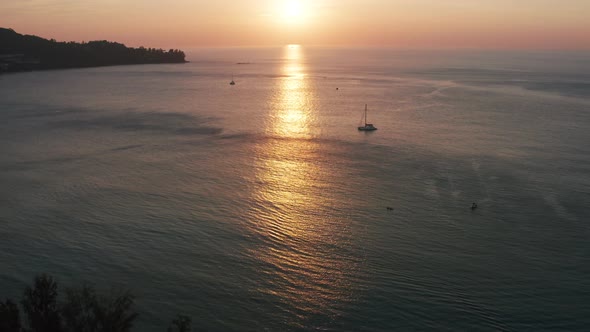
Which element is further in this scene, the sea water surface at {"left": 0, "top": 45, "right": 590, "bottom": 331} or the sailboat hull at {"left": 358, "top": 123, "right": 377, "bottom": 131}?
the sailboat hull at {"left": 358, "top": 123, "right": 377, "bottom": 131}

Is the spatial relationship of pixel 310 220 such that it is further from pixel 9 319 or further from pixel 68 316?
pixel 9 319

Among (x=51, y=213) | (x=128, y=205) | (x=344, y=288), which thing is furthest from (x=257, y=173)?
(x=344, y=288)

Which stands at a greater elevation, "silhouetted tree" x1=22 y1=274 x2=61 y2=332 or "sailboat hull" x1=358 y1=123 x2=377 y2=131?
"sailboat hull" x1=358 y1=123 x2=377 y2=131

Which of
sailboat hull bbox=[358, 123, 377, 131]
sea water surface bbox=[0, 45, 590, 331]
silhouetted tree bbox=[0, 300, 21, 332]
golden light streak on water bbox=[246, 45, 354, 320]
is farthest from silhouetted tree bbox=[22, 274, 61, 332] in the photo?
sailboat hull bbox=[358, 123, 377, 131]

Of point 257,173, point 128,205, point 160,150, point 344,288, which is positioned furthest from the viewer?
point 160,150

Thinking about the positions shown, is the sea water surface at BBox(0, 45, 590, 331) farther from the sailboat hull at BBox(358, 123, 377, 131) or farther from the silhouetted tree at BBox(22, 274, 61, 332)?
the silhouetted tree at BBox(22, 274, 61, 332)

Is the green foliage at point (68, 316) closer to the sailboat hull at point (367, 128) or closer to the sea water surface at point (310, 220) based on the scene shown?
the sea water surface at point (310, 220)

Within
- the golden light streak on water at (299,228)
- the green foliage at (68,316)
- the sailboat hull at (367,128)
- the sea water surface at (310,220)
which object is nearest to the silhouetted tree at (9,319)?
the green foliage at (68,316)

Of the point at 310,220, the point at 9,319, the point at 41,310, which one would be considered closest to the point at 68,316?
the point at 41,310

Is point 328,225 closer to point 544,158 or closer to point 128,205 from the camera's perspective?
point 128,205
